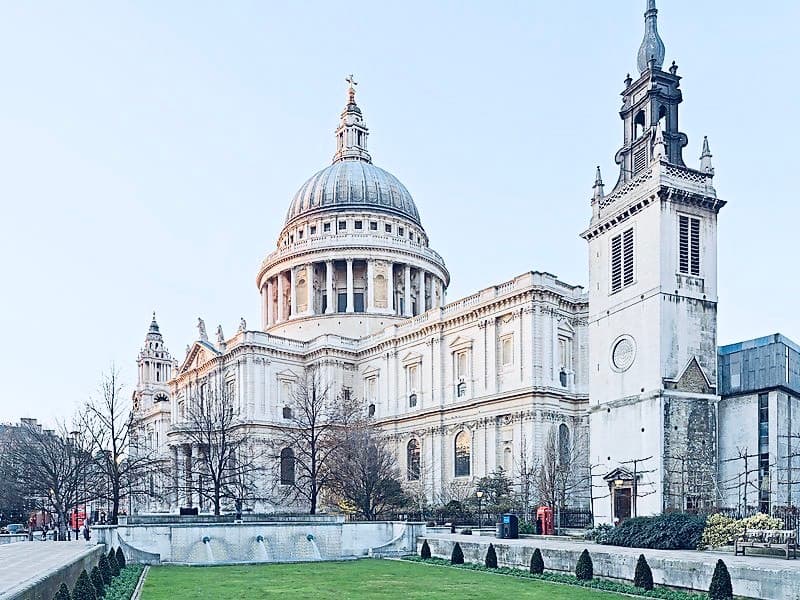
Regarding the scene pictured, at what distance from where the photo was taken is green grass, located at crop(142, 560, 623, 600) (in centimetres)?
2416

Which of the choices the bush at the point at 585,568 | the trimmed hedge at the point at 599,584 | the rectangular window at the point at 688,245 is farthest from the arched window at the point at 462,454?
the bush at the point at 585,568

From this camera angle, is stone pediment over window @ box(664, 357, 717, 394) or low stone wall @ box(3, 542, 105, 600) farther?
stone pediment over window @ box(664, 357, 717, 394)

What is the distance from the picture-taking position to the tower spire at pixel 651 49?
42094 mm

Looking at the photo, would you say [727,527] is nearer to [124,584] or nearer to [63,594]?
[124,584]

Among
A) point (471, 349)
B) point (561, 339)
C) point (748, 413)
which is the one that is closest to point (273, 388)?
point (471, 349)

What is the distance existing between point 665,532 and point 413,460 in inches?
1729

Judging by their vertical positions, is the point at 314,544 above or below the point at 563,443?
below

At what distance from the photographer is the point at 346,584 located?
2756 centimetres

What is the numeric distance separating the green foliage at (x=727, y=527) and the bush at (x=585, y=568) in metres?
5.14

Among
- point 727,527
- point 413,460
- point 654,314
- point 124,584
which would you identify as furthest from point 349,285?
point 124,584

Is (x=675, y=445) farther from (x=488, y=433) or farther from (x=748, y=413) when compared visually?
(x=488, y=433)

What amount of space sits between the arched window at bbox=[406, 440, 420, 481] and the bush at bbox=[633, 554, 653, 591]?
1895 inches

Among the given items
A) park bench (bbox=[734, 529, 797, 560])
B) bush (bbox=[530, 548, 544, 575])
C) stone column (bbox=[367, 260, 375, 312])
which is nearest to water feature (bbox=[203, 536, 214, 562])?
bush (bbox=[530, 548, 544, 575])

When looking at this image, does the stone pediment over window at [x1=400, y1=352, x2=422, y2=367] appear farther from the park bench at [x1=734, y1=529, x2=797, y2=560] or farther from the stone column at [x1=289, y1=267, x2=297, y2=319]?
the park bench at [x1=734, y1=529, x2=797, y2=560]
